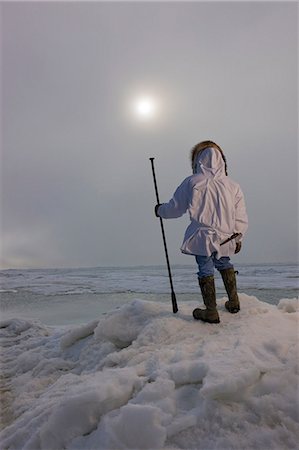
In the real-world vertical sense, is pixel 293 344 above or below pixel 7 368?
above

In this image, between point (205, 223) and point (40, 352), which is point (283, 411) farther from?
point (40, 352)

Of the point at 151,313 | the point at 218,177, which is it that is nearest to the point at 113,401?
the point at 151,313

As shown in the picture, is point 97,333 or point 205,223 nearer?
point 205,223

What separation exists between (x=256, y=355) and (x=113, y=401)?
1273 mm

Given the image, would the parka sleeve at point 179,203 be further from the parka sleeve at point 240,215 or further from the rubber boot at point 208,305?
the rubber boot at point 208,305

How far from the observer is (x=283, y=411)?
76.1 inches

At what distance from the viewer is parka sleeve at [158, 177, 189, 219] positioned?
13.2 ft

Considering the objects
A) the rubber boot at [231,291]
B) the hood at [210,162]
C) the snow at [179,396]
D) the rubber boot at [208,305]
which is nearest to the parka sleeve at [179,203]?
the hood at [210,162]

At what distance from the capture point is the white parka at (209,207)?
391 centimetres

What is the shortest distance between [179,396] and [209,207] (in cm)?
233

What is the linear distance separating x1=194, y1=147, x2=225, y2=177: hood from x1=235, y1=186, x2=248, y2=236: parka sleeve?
1.34 feet

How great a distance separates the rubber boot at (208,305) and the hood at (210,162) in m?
1.42

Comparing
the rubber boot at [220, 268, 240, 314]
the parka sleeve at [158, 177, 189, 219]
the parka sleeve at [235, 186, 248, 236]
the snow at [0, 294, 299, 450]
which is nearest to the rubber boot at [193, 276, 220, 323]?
the snow at [0, 294, 299, 450]

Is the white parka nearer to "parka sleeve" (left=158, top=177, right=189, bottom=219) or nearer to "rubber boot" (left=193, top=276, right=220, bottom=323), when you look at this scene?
"parka sleeve" (left=158, top=177, right=189, bottom=219)
